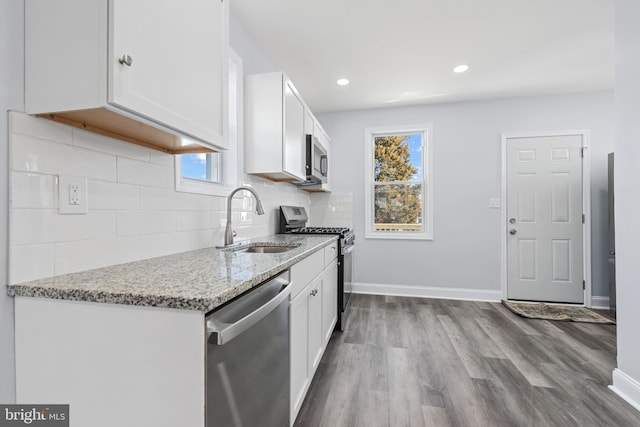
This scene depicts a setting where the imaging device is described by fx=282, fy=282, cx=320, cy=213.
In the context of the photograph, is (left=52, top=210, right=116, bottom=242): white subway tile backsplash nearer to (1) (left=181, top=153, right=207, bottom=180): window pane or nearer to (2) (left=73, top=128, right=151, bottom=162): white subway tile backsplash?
(2) (left=73, top=128, right=151, bottom=162): white subway tile backsplash

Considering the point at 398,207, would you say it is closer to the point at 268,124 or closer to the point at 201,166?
the point at 268,124

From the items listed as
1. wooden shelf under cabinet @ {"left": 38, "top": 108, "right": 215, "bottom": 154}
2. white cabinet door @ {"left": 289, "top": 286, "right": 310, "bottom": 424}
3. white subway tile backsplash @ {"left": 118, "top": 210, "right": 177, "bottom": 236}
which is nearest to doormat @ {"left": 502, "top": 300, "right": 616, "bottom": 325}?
white cabinet door @ {"left": 289, "top": 286, "right": 310, "bottom": 424}

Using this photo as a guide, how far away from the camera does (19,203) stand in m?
0.84

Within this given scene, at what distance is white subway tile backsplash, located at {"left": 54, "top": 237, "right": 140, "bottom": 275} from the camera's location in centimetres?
94

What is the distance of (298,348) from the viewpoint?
1439 mm

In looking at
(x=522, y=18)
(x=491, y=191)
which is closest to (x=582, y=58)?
(x=522, y=18)

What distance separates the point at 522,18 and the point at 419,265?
2.77 meters

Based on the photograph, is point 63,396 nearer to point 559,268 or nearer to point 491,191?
point 491,191


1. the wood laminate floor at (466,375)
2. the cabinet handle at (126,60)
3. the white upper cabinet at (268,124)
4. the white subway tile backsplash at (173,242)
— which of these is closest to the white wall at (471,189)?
the wood laminate floor at (466,375)

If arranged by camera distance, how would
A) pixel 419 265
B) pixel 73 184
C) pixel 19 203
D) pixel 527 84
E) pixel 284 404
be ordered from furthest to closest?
pixel 419 265
pixel 527 84
pixel 284 404
pixel 73 184
pixel 19 203

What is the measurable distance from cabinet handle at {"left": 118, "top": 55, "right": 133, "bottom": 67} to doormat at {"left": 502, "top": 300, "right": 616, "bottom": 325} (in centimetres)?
385

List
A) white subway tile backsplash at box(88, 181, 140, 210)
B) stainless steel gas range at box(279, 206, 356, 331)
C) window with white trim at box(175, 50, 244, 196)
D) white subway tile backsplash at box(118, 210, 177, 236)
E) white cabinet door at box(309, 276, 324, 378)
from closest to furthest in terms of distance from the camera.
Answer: white subway tile backsplash at box(88, 181, 140, 210)
white subway tile backsplash at box(118, 210, 177, 236)
white cabinet door at box(309, 276, 324, 378)
window with white trim at box(175, 50, 244, 196)
stainless steel gas range at box(279, 206, 356, 331)

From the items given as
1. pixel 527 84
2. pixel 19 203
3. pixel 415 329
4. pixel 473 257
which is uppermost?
pixel 527 84

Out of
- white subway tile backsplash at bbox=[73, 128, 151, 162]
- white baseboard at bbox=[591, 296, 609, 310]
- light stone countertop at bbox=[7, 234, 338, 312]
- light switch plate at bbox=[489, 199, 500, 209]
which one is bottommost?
white baseboard at bbox=[591, 296, 609, 310]
